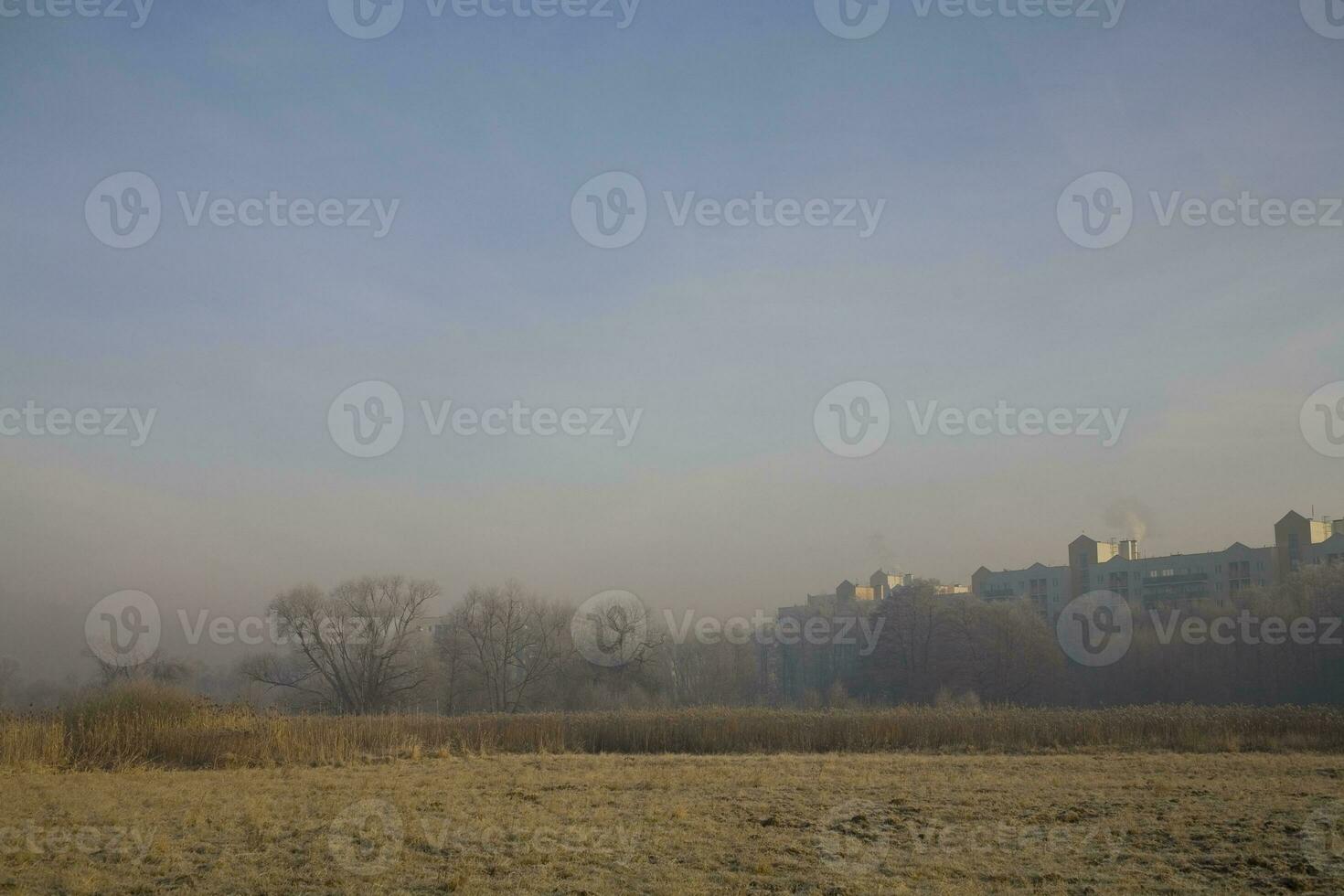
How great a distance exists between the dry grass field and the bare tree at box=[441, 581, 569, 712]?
45.1 meters

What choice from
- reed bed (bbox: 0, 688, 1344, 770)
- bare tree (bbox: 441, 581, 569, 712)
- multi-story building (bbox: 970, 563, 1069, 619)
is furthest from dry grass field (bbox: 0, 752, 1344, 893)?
multi-story building (bbox: 970, 563, 1069, 619)

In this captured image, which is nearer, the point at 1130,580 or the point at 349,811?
the point at 349,811

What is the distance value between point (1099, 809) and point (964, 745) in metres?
13.2

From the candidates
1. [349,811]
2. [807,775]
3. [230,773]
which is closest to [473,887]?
[349,811]

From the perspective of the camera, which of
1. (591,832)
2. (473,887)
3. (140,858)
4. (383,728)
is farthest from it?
(383,728)

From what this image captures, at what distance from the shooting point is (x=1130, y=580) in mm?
78375

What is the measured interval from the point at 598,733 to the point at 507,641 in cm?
3721

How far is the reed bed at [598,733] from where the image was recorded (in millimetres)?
21281

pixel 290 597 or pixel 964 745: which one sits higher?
pixel 290 597

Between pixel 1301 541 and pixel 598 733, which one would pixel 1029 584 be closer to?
pixel 1301 541

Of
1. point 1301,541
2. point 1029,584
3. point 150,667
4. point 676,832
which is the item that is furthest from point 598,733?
point 1029,584

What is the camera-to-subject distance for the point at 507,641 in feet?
209

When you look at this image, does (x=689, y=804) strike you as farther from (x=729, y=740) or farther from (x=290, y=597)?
(x=290, y=597)

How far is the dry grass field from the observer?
9.22 m
